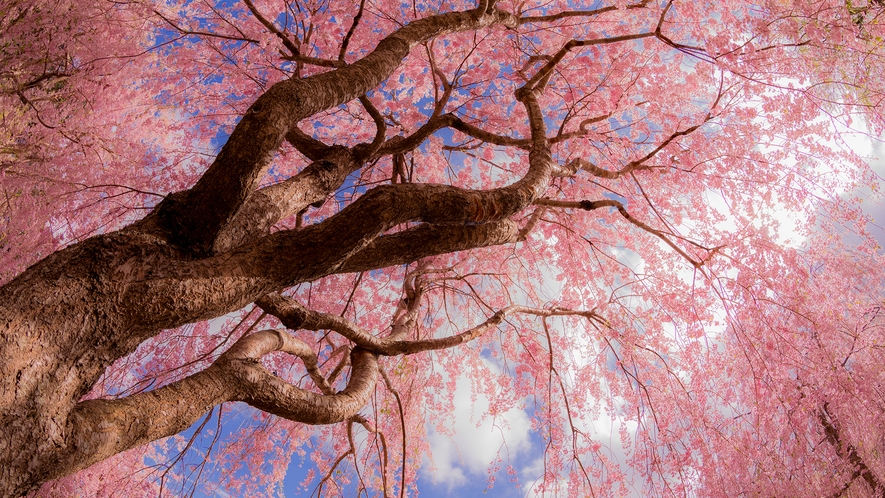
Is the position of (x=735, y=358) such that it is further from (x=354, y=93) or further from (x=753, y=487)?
(x=354, y=93)

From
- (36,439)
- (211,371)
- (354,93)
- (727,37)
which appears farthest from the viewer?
(727,37)

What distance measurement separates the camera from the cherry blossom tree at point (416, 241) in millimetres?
1925

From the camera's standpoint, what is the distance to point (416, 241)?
8.59 ft

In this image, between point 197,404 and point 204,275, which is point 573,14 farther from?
point 197,404

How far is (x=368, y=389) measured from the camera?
331cm

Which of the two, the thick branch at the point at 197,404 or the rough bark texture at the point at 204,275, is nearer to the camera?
the rough bark texture at the point at 204,275

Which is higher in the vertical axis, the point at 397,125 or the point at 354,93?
the point at 397,125

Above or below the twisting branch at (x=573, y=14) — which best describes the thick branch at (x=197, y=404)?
below

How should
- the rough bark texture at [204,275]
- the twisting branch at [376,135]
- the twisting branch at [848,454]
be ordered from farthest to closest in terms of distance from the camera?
the twisting branch at [848,454] < the twisting branch at [376,135] < the rough bark texture at [204,275]

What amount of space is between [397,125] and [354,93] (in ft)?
9.52

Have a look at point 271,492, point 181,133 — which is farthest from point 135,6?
point 271,492

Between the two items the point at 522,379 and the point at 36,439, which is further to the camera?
the point at 522,379

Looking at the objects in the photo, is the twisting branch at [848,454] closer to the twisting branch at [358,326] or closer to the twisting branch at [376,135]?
the twisting branch at [358,326]

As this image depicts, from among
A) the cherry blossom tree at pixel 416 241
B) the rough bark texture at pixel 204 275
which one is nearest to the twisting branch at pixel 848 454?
the cherry blossom tree at pixel 416 241
